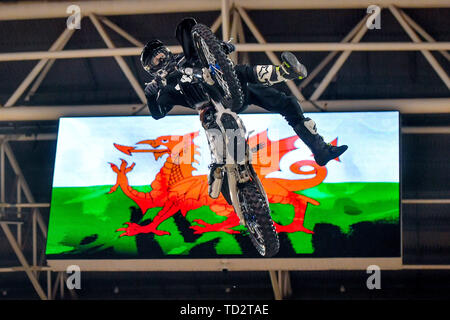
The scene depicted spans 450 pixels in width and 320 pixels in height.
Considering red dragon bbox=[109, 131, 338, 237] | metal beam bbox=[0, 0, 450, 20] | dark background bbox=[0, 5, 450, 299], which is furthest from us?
dark background bbox=[0, 5, 450, 299]

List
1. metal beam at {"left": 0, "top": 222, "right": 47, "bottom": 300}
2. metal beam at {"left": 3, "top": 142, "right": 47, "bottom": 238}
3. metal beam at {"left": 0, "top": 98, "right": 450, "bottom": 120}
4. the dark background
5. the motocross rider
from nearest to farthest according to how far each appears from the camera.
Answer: the motocross rider < metal beam at {"left": 0, "top": 98, "right": 450, "bottom": 120} < the dark background < metal beam at {"left": 0, "top": 222, "right": 47, "bottom": 300} < metal beam at {"left": 3, "top": 142, "right": 47, "bottom": 238}

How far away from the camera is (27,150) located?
13.0 metres

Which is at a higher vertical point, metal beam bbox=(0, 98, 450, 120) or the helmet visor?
metal beam bbox=(0, 98, 450, 120)

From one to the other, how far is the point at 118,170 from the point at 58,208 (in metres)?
0.99

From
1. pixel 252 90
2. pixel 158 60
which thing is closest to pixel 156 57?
pixel 158 60

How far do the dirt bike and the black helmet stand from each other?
128mm

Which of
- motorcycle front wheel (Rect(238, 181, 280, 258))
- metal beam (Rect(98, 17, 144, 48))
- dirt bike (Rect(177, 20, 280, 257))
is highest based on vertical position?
metal beam (Rect(98, 17, 144, 48))

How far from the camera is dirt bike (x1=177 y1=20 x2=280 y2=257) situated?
578 centimetres

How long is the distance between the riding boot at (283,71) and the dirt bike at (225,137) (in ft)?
1.19

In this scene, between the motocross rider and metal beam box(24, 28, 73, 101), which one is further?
metal beam box(24, 28, 73, 101)

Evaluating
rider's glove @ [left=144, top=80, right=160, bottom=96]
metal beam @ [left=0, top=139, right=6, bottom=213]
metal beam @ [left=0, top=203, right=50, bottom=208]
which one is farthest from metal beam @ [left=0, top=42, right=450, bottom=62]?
rider's glove @ [left=144, top=80, right=160, bottom=96]

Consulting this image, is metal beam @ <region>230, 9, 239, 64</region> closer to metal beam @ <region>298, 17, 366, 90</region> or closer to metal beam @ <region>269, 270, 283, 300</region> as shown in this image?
metal beam @ <region>298, 17, 366, 90</region>
